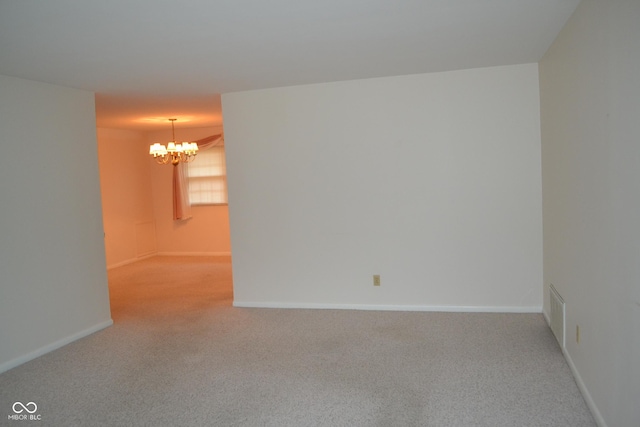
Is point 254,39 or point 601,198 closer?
point 601,198

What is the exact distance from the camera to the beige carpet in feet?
9.45

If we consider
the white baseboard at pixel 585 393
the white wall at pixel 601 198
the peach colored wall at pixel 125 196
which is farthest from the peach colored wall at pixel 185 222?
the white baseboard at pixel 585 393

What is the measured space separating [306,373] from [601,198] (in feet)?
7.18

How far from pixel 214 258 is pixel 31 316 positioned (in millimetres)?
4545

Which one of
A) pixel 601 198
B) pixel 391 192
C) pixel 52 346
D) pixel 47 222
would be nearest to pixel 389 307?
pixel 391 192

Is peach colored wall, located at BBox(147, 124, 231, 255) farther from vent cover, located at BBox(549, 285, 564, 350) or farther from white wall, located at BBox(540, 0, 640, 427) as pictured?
white wall, located at BBox(540, 0, 640, 427)

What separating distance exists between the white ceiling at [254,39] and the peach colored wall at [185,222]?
4.07 m

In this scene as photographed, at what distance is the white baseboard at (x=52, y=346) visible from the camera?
12.6 feet

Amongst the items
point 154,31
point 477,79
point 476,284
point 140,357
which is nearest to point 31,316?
point 140,357

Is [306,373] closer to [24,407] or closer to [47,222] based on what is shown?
[24,407]

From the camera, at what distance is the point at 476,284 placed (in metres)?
4.71

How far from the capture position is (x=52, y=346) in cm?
422

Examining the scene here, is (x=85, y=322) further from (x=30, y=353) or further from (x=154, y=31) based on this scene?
(x=154, y=31)

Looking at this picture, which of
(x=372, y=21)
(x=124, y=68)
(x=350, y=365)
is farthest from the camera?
(x=124, y=68)
